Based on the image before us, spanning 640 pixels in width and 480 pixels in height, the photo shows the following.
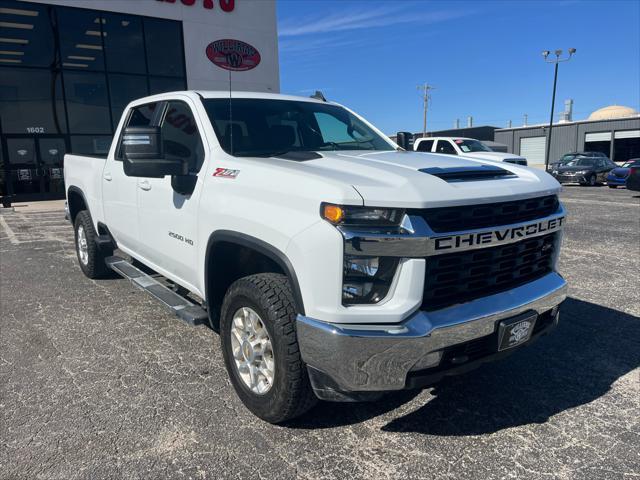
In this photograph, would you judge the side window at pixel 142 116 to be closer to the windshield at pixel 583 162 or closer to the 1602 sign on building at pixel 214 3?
the 1602 sign on building at pixel 214 3

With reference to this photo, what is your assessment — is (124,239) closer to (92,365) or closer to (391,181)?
(92,365)

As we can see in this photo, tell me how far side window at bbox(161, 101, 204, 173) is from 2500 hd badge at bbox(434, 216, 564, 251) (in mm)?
1780

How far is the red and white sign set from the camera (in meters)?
18.7

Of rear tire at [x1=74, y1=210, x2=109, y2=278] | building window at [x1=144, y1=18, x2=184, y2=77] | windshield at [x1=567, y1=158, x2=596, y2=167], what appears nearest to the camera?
rear tire at [x1=74, y1=210, x2=109, y2=278]

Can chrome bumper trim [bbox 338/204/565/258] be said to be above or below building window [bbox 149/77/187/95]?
below

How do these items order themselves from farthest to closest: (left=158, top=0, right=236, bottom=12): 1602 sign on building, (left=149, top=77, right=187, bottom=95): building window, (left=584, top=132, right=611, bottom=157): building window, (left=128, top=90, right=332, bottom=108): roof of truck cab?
1. (left=584, top=132, right=611, bottom=157): building window
2. (left=149, top=77, right=187, bottom=95): building window
3. (left=158, top=0, right=236, bottom=12): 1602 sign on building
4. (left=128, top=90, right=332, bottom=108): roof of truck cab

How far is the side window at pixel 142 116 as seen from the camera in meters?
4.08

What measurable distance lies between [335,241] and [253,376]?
107 centimetres

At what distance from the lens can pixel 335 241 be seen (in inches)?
83.5

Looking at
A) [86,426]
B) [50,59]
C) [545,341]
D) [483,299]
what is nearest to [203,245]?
[86,426]

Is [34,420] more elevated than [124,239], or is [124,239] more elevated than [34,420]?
[124,239]

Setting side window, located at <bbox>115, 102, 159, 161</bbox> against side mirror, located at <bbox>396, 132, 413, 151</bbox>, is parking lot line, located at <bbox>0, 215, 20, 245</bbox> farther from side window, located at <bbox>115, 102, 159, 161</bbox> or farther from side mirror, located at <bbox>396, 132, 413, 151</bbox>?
side mirror, located at <bbox>396, 132, 413, 151</bbox>

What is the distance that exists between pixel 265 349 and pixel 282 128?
5.77ft

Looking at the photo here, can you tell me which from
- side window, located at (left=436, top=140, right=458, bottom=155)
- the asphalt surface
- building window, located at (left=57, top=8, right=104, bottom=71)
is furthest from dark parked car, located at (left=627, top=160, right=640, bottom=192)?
building window, located at (left=57, top=8, right=104, bottom=71)
